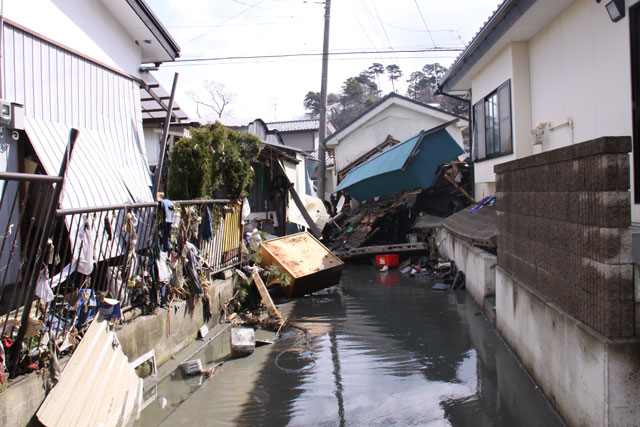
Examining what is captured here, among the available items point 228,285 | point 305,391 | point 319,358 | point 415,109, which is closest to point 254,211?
point 228,285

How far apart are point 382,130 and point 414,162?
8.87 metres

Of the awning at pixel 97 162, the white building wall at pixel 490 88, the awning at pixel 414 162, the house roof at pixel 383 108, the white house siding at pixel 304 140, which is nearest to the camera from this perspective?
the awning at pixel 97 162

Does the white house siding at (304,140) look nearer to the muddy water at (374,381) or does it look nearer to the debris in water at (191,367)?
the muddy water at (374,381)

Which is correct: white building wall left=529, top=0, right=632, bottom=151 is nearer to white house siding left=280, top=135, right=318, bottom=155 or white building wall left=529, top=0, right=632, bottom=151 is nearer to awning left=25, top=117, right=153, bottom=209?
awning left=25, top=117, right=153, bottom=209

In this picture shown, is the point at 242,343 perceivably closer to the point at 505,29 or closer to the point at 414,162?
the point at 505,29

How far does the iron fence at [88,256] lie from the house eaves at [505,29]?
17.7ft

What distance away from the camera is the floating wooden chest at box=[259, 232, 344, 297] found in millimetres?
8742

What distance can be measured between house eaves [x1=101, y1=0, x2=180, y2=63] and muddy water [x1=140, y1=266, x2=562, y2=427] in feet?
18.5

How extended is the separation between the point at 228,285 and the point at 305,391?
325cm

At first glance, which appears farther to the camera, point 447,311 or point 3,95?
point 447,311

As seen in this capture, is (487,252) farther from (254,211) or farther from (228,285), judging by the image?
(254,211)

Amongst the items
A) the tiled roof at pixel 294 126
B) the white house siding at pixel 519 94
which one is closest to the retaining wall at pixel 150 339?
the white house siding at pixel 519 94

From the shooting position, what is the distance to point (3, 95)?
4641 mm

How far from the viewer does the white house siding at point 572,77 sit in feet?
17.1
